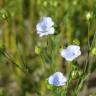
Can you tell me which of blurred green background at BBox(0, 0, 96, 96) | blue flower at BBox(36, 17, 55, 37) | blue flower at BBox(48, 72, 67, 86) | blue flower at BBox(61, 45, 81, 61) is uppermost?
blue flower at BBox(36, 17, 55, 37)

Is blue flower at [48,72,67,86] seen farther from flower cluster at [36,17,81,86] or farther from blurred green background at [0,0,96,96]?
blurred green background at [0,0,96,96]

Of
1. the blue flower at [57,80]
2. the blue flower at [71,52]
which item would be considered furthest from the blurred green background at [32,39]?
the blue flower at [57,80]

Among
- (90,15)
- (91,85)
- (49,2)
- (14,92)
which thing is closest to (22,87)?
(14,92)

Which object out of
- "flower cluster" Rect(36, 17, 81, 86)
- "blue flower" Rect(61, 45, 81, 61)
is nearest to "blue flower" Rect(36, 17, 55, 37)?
"flower cluster" Rect(36, 17, 81, 86)

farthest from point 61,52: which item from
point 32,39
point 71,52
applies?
point 32,39

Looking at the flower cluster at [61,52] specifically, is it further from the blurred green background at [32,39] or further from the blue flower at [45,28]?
the blurred green background at [32,39]

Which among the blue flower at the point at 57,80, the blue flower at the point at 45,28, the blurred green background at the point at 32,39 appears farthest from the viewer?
the blurred green background at the point at 32,39

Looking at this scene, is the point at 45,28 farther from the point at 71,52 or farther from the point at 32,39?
the point at 32,39

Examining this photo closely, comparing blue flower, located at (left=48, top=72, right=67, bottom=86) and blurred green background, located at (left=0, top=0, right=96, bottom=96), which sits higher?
blue flower, located at (left=48, top=72, right=67, bottom=86)
